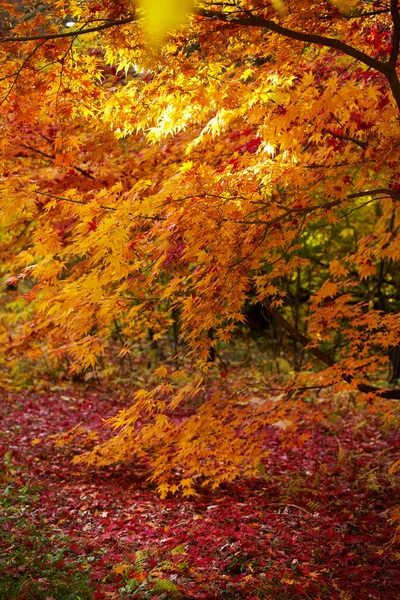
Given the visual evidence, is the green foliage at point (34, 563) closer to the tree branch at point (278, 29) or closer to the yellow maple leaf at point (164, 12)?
the yellow maple leaf at point (164, 12)

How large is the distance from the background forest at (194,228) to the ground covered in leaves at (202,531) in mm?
28

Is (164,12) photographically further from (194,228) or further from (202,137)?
(202,137)

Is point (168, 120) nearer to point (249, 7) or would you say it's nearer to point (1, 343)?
point (249, 7)

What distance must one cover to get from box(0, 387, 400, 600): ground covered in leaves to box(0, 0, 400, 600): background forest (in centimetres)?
3

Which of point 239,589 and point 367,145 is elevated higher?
point 367,145

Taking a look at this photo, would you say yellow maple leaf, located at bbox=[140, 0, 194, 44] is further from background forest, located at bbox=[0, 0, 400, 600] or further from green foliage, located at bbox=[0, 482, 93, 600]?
green foliage, located at bbox=[0, 482, 93, 600]

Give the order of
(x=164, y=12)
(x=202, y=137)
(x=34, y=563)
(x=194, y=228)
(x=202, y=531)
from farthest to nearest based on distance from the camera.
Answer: (x=202, y=531)
(x=202, y=137)
(x=34, y=563)
(x=194, y=228)
(x=164, y=12)

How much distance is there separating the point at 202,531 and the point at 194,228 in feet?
10.2

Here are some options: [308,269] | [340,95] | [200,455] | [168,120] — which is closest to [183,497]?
[200,455]

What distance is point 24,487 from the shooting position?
6.96 metres

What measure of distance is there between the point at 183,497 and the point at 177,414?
4.24m

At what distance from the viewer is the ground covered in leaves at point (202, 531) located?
4859 mm

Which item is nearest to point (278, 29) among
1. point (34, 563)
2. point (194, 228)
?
point (194, 228)

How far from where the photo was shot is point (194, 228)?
14.9 ft
